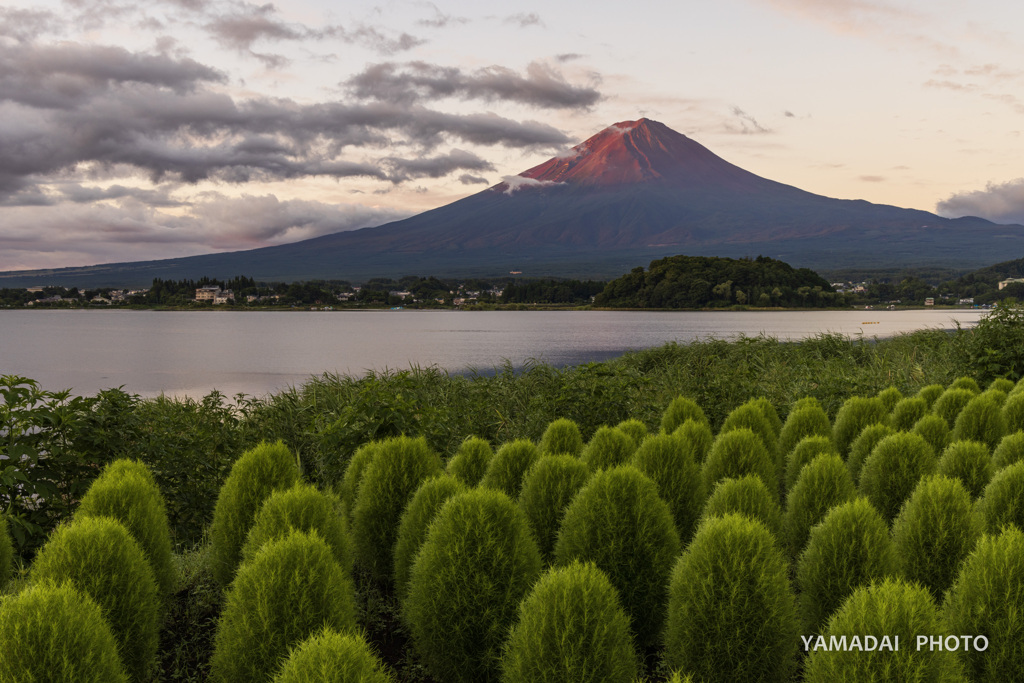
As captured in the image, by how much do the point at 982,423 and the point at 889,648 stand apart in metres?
5.17

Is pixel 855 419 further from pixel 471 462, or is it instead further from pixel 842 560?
pixel 471 462

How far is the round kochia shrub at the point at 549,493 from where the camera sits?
4188mm

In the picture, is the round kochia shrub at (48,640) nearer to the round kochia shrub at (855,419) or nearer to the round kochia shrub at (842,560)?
the round kochia shrub at (842,560)

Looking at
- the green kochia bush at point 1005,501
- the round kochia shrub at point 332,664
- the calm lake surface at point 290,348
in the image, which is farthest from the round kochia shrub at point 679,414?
the calm lake surface at point 290,348

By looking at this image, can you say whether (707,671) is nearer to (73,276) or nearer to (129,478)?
(129,478)

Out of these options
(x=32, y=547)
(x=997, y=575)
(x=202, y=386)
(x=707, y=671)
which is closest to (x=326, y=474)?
(x=32, y=547)

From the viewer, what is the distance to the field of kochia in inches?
94.0

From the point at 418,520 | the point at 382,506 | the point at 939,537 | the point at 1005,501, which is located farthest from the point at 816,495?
the point at 382,506

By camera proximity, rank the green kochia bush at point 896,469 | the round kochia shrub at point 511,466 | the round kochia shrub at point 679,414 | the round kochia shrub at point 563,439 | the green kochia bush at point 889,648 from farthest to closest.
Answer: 1. the round kochia shrub at point 679,414
2. the round kochia shrub at point 563,439
3. the green kochia bush at point 896,469
4. the round kochia shrub at point 511,466
5. the green kochia bush at point 889,648

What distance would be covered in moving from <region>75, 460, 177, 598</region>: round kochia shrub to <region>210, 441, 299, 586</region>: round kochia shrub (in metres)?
0.30

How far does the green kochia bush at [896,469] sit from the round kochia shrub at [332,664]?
427 cm

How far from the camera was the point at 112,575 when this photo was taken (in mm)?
3121

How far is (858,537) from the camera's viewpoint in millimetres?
3225

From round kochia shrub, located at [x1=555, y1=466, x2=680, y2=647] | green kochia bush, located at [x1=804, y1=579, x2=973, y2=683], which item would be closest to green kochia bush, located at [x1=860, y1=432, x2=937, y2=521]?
round kochia shrub, located at [x1=555, y1=466, x2=680, y2=647]
